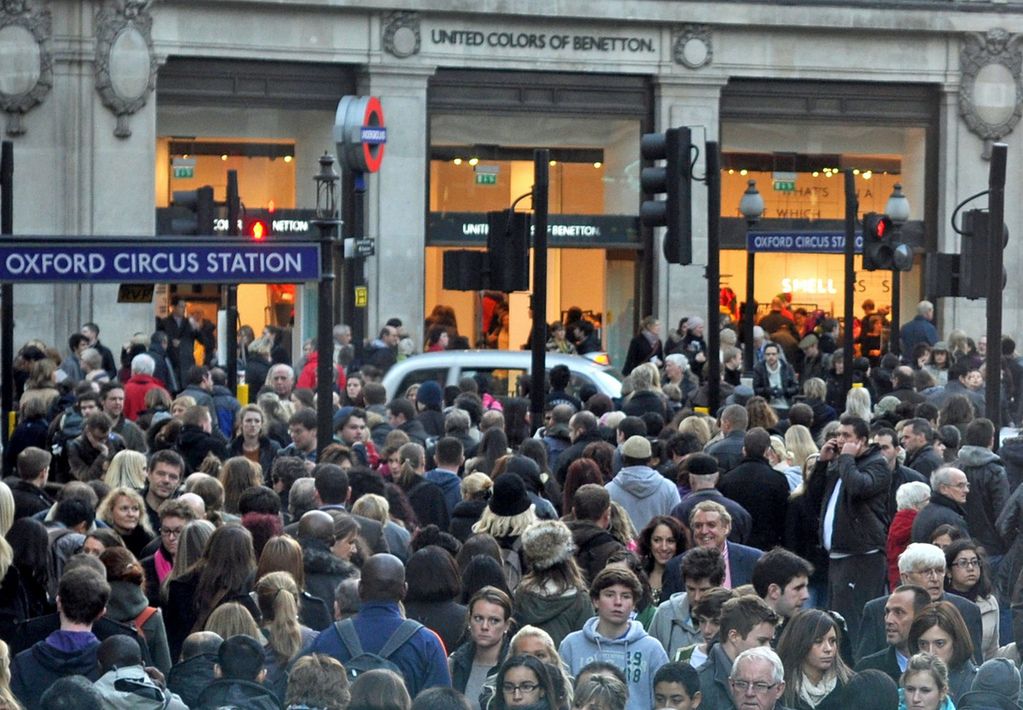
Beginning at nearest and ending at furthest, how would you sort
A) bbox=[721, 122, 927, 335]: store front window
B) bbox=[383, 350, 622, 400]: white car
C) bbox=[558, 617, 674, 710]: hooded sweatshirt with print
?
bbox=[558, 617, 674, 710]: hooded sweatshirt with print
bbox=[383, 350, 622, 400]: white car
bbox=[721, 122, 927, 335]: store front window

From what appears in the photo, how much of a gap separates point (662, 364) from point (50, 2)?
1124cm

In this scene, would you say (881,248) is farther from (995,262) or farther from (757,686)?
(757,686)

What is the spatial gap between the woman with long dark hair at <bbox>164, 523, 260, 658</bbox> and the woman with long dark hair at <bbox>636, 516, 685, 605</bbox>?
2135 millimetres

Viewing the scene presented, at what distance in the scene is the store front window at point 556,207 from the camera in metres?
31.5

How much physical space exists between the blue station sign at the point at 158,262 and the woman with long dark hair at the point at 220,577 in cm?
345

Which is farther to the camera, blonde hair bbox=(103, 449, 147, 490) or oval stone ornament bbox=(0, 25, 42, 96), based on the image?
oval stone ornament bbox=(0, 25, 42, 96)

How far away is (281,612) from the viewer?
27.6ft

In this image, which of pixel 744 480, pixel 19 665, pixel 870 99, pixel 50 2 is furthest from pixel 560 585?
pixel 870 99

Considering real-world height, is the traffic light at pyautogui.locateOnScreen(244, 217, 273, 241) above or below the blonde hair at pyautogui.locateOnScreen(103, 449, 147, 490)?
above

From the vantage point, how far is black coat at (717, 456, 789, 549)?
41.9 feet

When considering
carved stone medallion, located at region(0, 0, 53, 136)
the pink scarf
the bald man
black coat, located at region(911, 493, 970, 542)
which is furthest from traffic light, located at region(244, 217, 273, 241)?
the bald man

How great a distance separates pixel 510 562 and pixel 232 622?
2636 mm

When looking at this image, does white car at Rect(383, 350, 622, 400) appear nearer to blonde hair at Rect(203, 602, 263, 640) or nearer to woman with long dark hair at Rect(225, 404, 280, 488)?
woman with long dark hair at Rect(225, 404, 280, 488)

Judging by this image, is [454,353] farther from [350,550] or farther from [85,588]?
[85,588]
